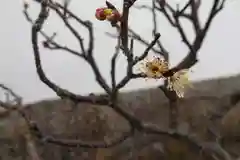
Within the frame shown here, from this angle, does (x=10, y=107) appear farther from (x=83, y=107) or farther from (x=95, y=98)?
(x=83, y=107)

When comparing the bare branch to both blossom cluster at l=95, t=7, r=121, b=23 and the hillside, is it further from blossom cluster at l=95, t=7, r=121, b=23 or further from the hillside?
the hillside

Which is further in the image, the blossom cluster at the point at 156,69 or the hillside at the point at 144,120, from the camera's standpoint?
the hillside at the point at 144,120

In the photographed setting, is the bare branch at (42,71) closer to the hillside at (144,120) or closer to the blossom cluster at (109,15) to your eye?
the blossom cluster at (109,15)

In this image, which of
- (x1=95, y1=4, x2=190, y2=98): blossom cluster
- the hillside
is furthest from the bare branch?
the hillside

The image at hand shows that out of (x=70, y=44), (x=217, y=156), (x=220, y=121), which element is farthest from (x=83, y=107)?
(x=217, y=156)

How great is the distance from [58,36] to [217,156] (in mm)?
540

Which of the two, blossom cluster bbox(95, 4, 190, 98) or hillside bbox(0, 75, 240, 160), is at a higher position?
blossom cluster bbox(95, 4, 190, 98)

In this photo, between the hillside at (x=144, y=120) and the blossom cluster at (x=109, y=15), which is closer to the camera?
the blossom cluster at (x=109, y=15)

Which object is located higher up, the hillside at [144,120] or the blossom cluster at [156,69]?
→ the blossom cluster at [156,69]

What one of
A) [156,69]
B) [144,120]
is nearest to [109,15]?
[156,69]

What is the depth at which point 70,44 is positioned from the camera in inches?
47.9

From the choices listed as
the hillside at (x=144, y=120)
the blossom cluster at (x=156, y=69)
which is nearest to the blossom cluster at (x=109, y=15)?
the blossom cluster at (x=156, y=69)

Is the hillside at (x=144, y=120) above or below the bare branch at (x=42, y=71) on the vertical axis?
below

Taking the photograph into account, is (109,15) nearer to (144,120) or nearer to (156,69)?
(156,69)
